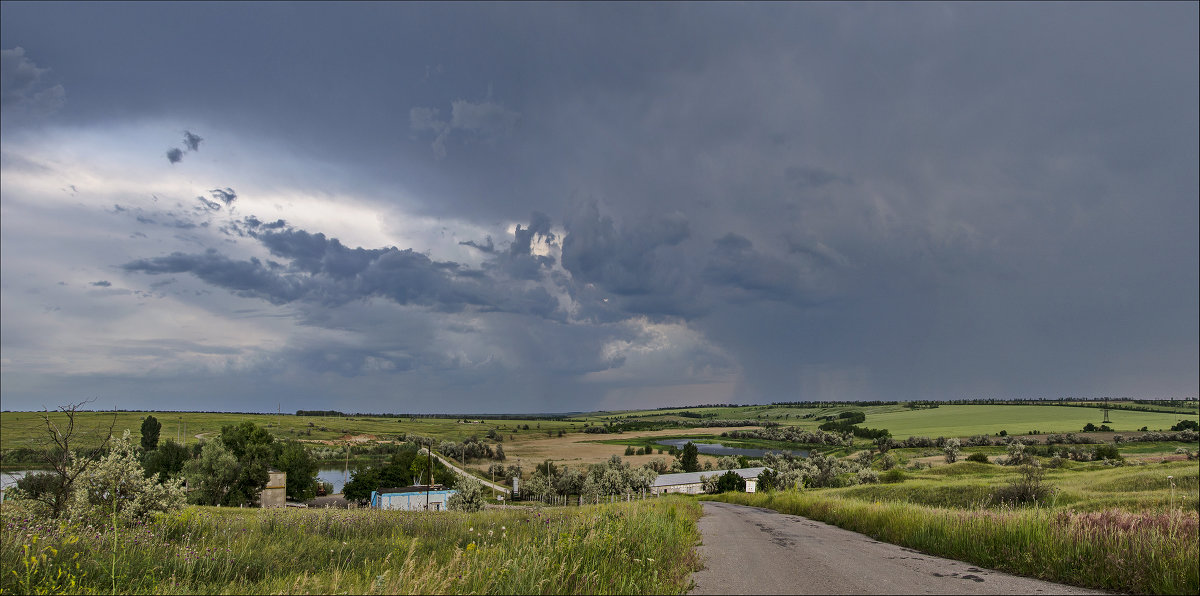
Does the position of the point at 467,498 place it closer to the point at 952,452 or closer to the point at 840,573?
the point at 840,573

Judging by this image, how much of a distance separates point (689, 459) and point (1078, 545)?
136 m

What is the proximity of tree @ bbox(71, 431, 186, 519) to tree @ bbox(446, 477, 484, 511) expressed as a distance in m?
46.5

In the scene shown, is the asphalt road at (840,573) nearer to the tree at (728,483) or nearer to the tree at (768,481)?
the tree at (768,481)

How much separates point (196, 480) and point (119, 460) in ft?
209

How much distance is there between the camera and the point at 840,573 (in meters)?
10.1

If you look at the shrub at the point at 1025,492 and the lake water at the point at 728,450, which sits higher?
the shrub at the point at 1025,492

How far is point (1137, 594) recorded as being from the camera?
910 centimetres

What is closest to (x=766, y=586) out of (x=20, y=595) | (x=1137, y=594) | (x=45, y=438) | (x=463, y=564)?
(x=463, y=564)

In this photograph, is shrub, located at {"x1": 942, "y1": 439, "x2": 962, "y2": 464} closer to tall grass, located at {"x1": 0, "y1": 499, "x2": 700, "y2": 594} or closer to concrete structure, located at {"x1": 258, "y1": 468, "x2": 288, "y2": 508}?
tall grass, located at {"x1": 0, "y1": 499, "x2": 700, "y2": 594}

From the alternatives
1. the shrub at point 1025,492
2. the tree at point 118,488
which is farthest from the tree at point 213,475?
the shrub at point 1025,492

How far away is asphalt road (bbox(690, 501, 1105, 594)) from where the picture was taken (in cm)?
900

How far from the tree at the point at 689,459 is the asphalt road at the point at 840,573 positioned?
126761 mm

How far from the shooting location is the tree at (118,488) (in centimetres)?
2120

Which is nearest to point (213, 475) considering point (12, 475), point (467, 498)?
point (12, 475)
